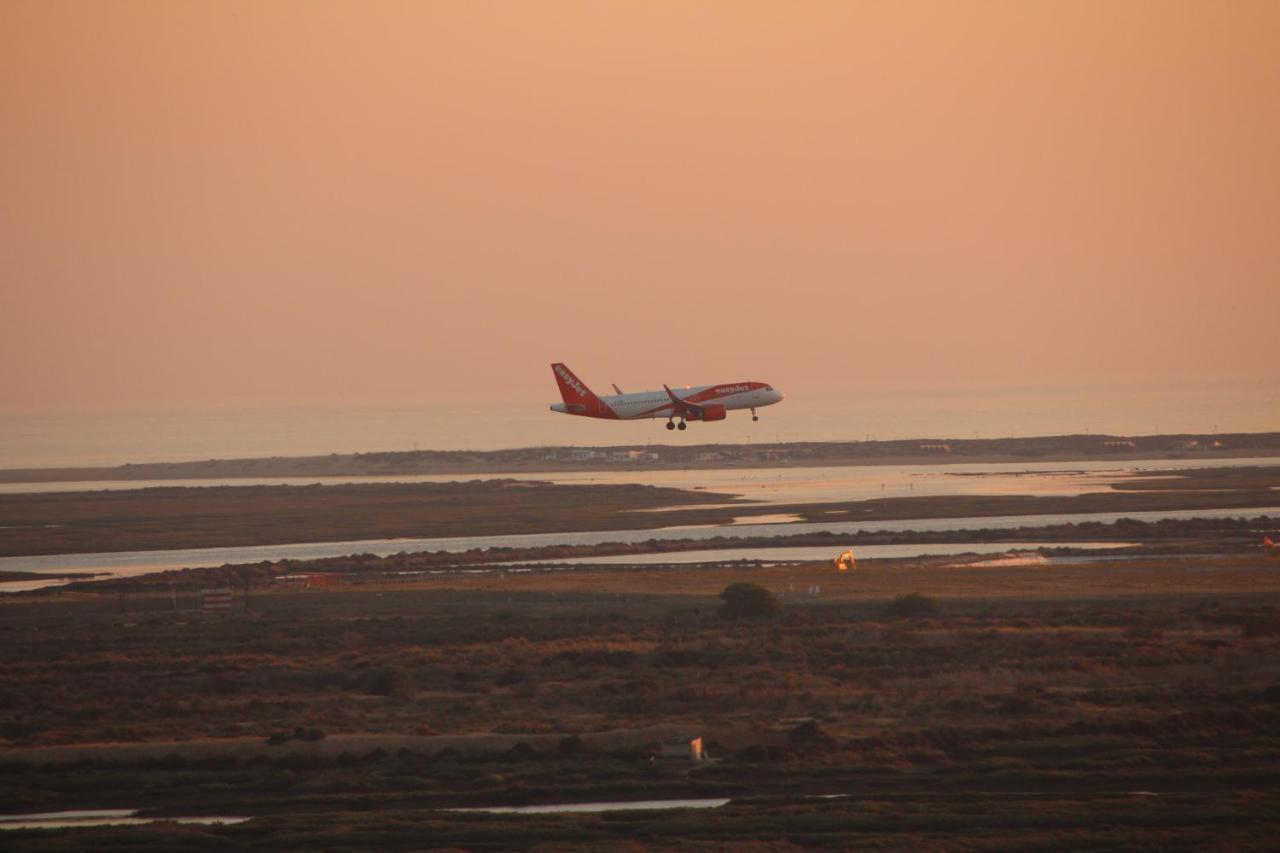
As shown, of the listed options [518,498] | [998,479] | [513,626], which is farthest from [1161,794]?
[998,479]

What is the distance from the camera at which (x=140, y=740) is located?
4753 centimetres

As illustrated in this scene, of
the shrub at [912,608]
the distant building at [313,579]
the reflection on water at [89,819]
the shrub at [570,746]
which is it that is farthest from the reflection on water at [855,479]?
the reflection on water at [89,819]

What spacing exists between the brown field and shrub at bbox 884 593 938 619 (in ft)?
1.62

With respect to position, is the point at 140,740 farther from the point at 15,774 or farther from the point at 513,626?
the point at 513,626

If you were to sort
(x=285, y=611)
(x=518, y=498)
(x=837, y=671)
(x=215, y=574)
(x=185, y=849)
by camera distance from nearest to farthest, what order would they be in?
(x=185, y=849), (x=837, y=671), (x=285, y=611), (x=215, y=574), (x=518, y=498)

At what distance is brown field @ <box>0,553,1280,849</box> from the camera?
3697cm

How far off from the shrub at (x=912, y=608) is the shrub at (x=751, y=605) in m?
4.33

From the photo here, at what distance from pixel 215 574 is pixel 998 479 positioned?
86.5 metres

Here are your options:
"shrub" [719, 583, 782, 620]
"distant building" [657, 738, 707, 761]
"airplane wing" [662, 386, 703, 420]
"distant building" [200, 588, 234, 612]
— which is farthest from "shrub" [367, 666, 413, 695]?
"airplane wing" [662, 386, 703, 420]

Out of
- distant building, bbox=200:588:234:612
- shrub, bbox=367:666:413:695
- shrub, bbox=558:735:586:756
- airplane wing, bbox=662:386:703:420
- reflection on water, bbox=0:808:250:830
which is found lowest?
reflection on water, bbox=0:808:250:830

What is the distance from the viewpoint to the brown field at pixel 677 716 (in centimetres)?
3697

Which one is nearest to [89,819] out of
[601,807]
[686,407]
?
[601,807]

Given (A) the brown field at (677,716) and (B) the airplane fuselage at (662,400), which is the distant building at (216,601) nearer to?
(A) the brown field at (677,716)

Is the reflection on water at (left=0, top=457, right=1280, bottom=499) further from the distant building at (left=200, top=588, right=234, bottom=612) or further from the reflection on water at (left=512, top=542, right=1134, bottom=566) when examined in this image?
the distant building at (left=200, top=588, right=234, bottom=612)
